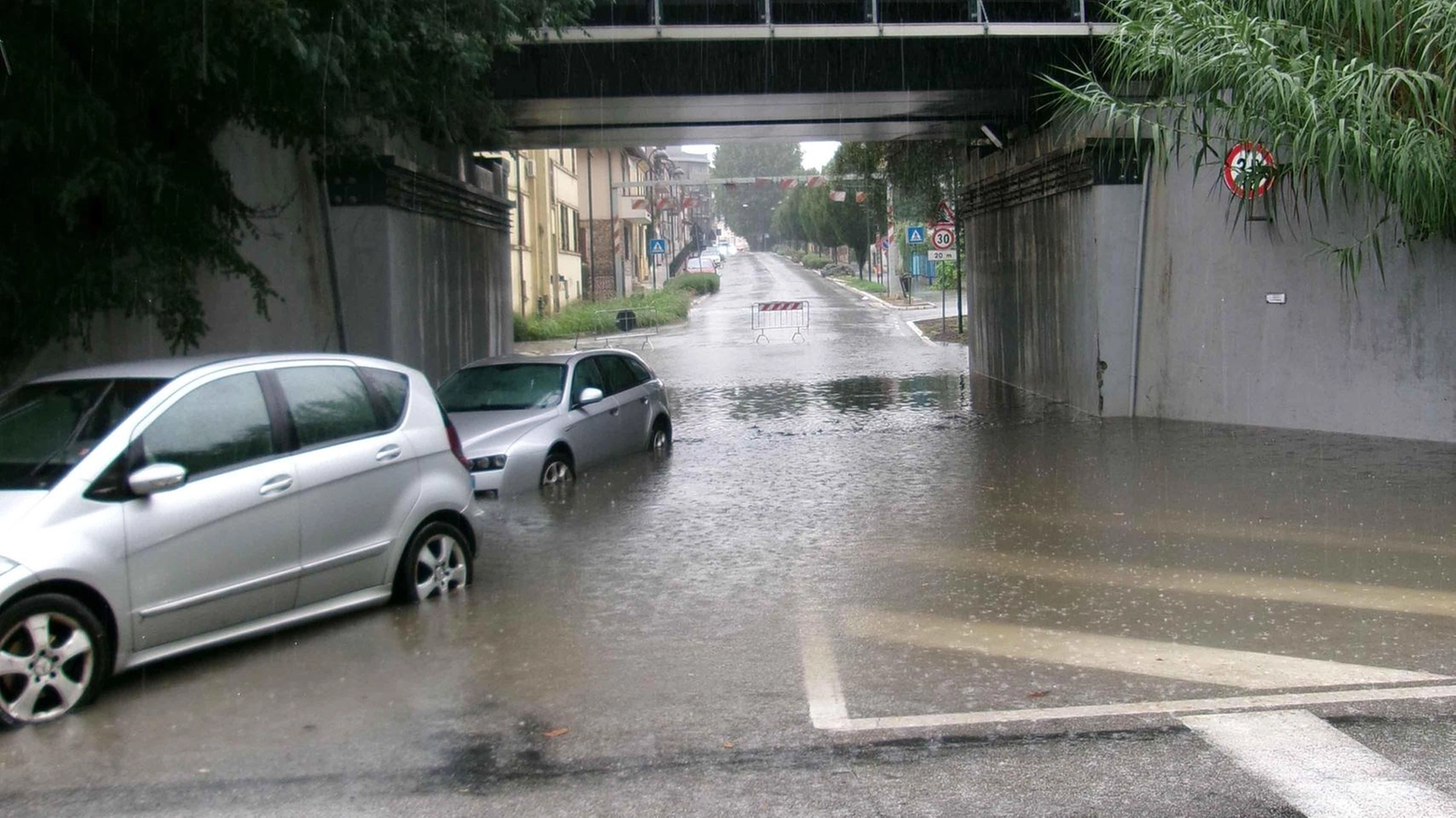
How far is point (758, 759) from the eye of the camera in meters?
5.67

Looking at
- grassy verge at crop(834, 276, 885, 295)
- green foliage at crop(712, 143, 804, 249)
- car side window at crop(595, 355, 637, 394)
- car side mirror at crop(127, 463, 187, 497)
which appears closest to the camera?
car side mirror at crop(127, 463, 187, 497)

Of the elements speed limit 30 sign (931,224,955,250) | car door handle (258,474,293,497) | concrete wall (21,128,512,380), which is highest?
speed limit 30 sign (931,224,955,250)

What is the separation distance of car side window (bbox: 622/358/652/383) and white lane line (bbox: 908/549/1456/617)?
265 inches

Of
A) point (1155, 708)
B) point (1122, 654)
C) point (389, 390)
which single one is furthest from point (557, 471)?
point (1155, 708)

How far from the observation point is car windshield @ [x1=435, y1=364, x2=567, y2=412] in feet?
46.5

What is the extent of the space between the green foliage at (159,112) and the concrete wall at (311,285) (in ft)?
3.73

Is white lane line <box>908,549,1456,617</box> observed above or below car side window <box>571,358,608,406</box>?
below

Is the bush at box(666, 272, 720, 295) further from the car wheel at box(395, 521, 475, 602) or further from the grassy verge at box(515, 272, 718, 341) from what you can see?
the car wheel at box(395, 521, 475, 602)

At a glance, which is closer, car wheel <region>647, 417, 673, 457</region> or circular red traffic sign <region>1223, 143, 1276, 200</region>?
circular red traffic sign <region>1223, 143, 1276, 200</region>

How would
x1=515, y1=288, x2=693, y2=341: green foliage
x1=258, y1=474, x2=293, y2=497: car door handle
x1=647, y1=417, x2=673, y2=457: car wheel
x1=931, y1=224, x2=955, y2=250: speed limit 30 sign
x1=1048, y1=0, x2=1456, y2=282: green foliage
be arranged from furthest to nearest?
1. x1=515, y1=288, x2=693, y2=341: green foliage
2. x1=931, y1=224, x2=955, y2=250: speed limit 30 sign
3. x1=647, y1=417, x2=673, y2=457: car wheel
4. x1=1048, y1=0, x2=1456, y2=282: green foliage
5. x1=258, y1=474, x2=293, y2=497: car door handle

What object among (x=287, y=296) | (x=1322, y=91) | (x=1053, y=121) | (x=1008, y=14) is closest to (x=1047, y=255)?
(x=1053, y=121)

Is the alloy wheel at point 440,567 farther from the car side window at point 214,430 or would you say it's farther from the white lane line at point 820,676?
the white lane line at point 820,676

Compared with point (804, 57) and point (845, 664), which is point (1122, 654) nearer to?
point (845, 664)

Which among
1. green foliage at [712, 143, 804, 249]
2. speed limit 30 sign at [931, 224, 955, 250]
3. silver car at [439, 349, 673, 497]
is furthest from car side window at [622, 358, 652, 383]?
Result: green foliage at [712, 143, 804, 249]
